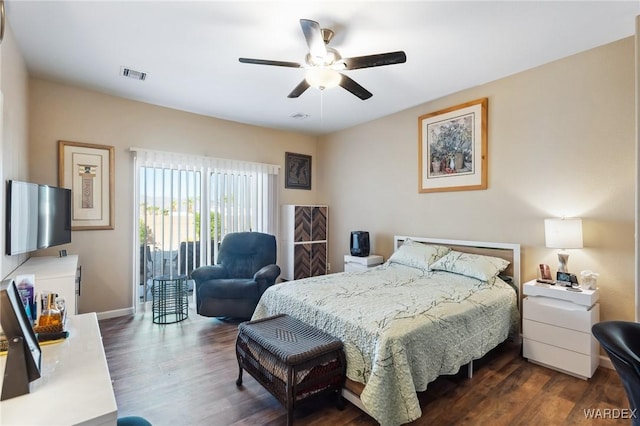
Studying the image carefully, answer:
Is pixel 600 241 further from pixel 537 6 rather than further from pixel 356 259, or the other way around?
pixel 356 259

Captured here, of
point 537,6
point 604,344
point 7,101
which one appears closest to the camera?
point 604,344

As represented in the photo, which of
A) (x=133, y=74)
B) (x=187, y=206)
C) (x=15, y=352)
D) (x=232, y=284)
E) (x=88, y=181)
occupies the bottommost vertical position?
(x=232, y=284)

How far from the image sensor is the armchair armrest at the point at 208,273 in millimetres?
3639

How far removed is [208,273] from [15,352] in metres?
2.86

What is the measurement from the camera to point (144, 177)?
3.99 meters

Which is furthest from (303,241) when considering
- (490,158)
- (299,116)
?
(490,158)

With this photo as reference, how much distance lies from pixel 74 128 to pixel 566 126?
17.1 ft

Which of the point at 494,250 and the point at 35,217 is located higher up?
the point at 35,217

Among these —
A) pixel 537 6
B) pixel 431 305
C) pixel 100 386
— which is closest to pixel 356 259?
pixel 431 305

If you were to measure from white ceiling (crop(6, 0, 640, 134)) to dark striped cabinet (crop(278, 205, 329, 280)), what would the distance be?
2072 mm

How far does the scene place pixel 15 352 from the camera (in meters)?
0.89

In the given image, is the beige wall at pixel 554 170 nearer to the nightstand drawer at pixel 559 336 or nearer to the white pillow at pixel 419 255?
the white pillow at pixel 419 255

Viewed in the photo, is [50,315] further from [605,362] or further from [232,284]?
[605,362]

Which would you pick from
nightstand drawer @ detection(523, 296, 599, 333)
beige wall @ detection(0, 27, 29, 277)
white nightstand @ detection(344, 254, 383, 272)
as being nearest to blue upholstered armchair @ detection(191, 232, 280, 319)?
white nightstand @ detection(344, 254, 383, 272)
